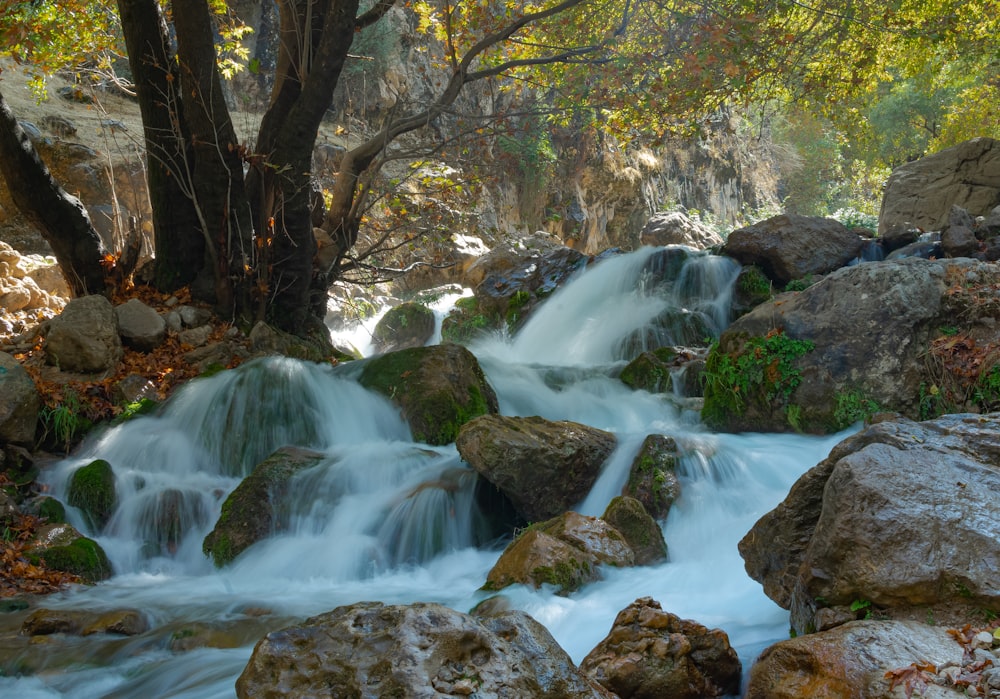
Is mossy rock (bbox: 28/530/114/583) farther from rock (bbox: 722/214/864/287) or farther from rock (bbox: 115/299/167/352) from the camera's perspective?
rock (bbox: 722/214/864/287)

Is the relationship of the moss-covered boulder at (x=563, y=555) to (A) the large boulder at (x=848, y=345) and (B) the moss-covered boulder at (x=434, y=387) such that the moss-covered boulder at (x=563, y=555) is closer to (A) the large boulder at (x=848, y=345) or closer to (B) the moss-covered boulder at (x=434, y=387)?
(B) the moss-covered boulder at (x=434, y=387)

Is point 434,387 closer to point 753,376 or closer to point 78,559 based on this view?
point 753,376

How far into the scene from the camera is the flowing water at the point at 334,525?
171 inches

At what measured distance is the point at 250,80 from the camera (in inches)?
896

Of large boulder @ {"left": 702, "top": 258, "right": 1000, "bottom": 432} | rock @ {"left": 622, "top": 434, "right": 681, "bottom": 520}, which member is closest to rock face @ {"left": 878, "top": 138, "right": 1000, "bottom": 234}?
large boulder @ {"left": 702, "top": 258, "right": 1000, "bottom": 432}

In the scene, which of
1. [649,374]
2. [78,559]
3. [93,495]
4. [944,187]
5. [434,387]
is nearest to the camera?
[78,559]

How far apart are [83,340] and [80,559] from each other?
10.2ft

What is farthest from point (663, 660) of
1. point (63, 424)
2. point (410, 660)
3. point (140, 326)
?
point (140, 326)

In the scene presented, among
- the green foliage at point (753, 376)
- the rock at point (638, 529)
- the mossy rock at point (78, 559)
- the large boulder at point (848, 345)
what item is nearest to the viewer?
the rock at point (638, 529)

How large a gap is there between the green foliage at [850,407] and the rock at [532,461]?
2.38 meters

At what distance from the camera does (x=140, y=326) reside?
29.4 ft

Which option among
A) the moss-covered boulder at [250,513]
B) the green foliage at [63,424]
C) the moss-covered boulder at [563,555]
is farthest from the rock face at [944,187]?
the green foliage at [63,424]

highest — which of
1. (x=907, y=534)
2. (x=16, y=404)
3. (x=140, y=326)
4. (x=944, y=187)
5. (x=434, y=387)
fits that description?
(x=944, y=187)

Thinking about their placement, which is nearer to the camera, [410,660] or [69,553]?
[410,660]
